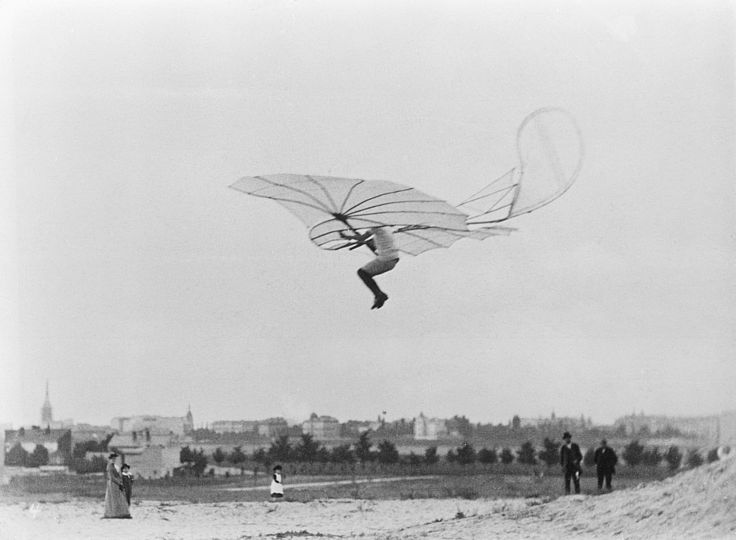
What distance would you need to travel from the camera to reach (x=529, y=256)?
33.3 feet

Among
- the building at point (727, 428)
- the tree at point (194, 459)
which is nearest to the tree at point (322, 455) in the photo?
the tree at point (194, 459)

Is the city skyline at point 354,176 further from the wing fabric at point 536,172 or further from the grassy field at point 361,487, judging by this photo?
the grassy field at point 361,487

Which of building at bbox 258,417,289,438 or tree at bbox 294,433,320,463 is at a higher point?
building at bbox 258,417,289,438

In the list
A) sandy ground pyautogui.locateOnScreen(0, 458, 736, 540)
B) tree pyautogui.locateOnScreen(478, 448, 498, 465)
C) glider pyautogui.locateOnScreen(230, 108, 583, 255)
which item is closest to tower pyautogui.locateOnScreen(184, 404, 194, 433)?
sandy ground pyautogui.locateOnScreen(0, 458, 736, 540)

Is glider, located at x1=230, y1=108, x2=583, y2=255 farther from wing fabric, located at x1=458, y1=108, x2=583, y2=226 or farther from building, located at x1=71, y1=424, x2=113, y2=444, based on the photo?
building, located at x1=71, y1=424, x2=113, y2=444

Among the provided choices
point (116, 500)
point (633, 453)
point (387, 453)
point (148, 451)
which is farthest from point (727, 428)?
point (116, 500)

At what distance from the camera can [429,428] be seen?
10172mm

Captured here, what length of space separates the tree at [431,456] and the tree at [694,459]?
2169mm

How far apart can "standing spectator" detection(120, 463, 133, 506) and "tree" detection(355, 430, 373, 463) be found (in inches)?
78.6

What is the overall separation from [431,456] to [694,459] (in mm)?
2270

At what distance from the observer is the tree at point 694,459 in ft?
33.5

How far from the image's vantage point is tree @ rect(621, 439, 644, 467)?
10.2 m

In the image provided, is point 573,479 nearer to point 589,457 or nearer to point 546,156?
point 589,457

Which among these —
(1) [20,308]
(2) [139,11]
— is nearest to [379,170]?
(2) [139,11]
